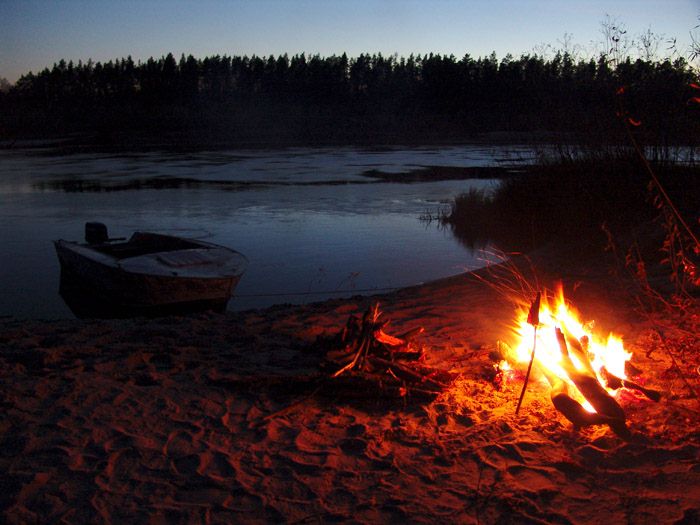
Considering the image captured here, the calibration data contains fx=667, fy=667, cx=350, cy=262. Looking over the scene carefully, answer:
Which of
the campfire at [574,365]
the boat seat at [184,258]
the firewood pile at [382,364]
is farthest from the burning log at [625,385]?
the boat seat at [184,258]

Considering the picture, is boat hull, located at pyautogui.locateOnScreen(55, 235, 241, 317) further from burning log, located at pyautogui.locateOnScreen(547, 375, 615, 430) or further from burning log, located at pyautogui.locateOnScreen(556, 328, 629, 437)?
burning log, located at pyautogui.locateOnScreen(547, 375, 615, 430)

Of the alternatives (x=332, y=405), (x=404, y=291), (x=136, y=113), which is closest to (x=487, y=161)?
(x=404, y=291)

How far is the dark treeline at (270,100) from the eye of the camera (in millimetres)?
78625

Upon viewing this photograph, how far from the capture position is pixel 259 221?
774 inches

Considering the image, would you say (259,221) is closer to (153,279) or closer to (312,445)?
(153,279)

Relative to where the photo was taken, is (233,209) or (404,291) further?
(233,209)

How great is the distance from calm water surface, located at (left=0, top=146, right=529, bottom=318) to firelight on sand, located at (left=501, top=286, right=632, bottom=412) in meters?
6.64

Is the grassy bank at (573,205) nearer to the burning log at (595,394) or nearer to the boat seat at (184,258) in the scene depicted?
the boat seat at (184,258)

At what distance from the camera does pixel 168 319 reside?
8867 millimetres

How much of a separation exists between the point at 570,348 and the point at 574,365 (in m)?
0.15

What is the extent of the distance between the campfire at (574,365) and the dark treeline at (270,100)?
53.8m

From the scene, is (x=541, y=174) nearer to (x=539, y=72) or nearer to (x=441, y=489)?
(x=539, y=72)

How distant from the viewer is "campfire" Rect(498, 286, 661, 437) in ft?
14.5

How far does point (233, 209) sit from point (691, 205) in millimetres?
13940
